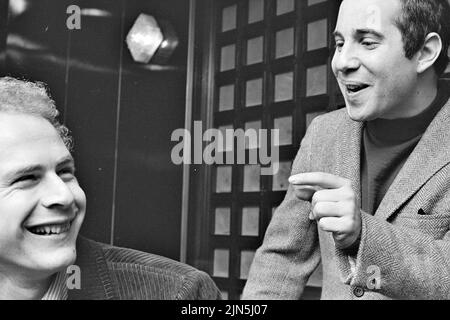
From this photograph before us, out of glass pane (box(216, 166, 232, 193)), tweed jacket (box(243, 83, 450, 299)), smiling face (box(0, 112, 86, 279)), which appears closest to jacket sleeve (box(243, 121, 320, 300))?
tweed jacket (box(243, 83, 450, 299))

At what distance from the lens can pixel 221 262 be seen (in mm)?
990

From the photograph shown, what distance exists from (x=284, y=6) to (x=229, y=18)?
0.34ft

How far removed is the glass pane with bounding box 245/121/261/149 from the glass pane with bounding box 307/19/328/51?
16cm

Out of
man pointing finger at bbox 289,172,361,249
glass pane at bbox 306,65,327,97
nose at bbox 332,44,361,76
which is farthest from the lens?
glass pane at bbox 306,65,327,97

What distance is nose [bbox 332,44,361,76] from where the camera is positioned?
83 cm

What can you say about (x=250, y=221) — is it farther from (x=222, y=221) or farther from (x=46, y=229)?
(x=46, y=229)

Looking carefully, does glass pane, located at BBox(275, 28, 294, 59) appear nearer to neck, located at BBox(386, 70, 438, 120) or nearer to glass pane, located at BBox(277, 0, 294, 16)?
glass pane, located at BBox(277, 0, 294, 16)

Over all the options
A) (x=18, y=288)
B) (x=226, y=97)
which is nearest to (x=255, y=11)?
(x=226, y=97)

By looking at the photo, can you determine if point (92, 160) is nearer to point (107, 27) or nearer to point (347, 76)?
point (107, 27)

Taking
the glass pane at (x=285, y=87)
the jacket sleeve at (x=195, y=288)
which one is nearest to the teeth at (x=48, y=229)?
the jacket sleeve at (x=195, y=288)

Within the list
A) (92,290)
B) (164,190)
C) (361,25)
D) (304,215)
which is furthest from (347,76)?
(92,290)

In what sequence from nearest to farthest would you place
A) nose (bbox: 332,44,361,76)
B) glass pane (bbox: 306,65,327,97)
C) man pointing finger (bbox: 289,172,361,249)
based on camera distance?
1. man pointing finger (bbox: 289,172,361,249)
2. nose (bbox: 332,44,361,76)
3. glass pane (bbox: 306,65,327,97)

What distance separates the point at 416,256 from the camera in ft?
2.53
